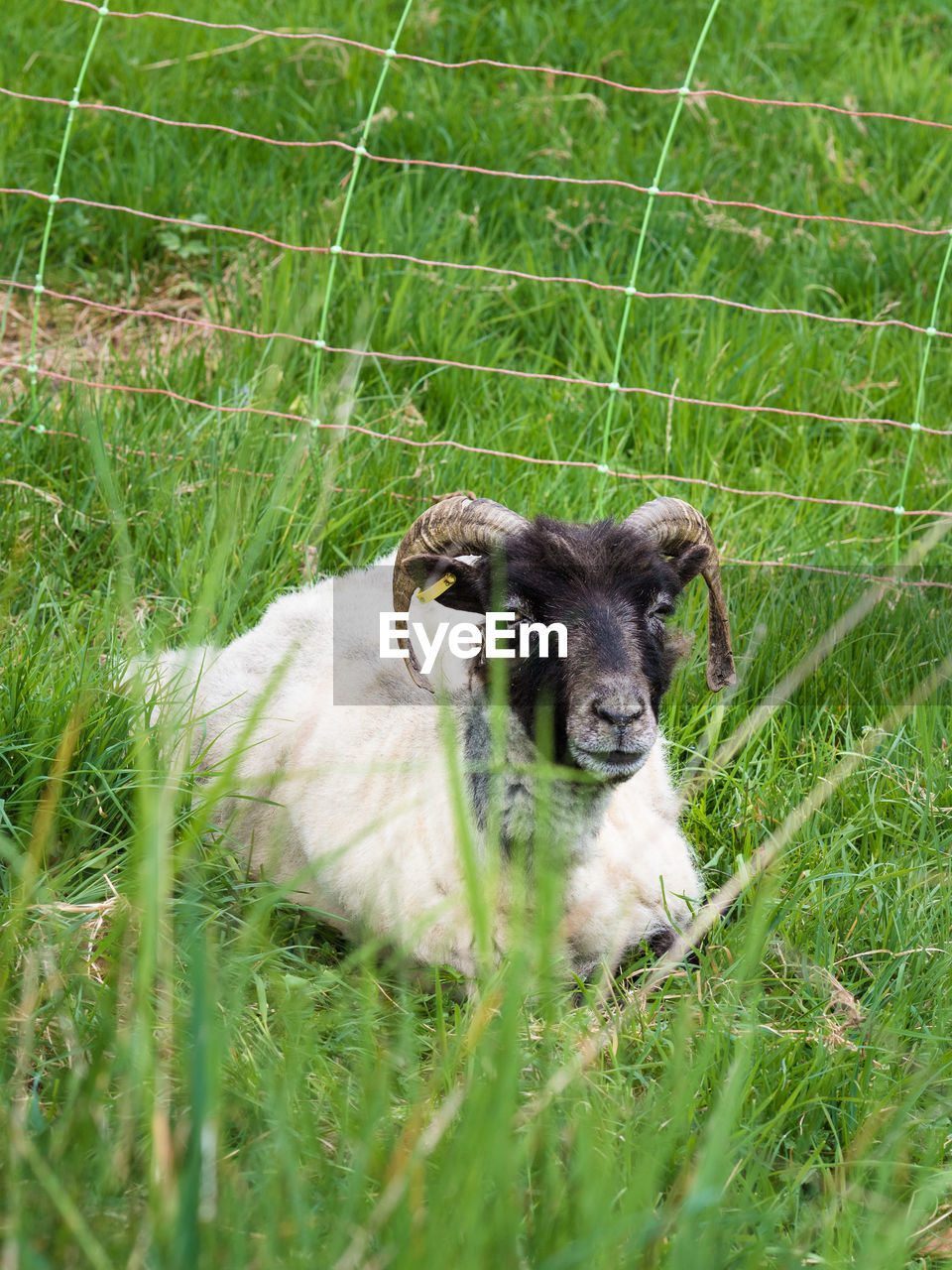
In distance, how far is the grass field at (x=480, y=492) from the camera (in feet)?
6.55

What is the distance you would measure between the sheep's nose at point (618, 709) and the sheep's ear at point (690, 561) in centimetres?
64

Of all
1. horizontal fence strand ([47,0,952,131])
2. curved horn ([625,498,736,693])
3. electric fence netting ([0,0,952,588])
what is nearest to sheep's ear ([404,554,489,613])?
curved horn ([625,498,736,693])

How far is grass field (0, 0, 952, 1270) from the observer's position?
6.55ft

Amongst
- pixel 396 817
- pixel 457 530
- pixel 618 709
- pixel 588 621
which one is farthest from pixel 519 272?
pixel 396 817

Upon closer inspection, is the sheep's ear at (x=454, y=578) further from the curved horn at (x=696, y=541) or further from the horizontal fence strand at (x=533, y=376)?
the horizontal fence strand at (x=533, y=376)

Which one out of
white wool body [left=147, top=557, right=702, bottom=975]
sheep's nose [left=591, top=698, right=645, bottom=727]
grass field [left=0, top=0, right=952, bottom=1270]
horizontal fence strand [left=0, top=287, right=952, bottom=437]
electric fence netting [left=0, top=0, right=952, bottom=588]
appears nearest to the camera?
grass field [left=0, top=0, right=952, bottom=1270]

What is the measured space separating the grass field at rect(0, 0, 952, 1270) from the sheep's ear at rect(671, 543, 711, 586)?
598 mm

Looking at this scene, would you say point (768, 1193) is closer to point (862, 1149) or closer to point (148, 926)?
point (862, 1149)

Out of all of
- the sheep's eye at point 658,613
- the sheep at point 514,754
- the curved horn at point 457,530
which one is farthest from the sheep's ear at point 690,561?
the curved horn at point 457,530

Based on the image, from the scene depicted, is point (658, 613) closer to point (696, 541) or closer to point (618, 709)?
point (696, 541)

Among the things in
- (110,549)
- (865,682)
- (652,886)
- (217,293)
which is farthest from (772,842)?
(217,293)

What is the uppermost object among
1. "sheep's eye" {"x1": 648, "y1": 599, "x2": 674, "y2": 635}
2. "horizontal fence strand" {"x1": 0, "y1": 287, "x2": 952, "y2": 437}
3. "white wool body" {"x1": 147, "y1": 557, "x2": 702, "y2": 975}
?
"horizontal fence strand" {"x1": 0, "y1": 287, "x2": 952, "y2": 437}

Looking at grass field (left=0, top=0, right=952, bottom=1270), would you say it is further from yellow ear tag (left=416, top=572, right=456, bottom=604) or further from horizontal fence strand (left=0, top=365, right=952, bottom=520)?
yellow ear tag (left=416, top=572, right=456, bottom=604)

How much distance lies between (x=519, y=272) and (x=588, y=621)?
3010mm
